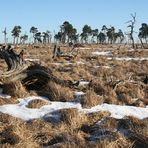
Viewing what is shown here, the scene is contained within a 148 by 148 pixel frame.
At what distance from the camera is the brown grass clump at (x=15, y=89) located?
11812 mm

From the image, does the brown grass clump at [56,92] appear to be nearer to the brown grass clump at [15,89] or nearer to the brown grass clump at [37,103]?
the brown grass clump at [15,89]

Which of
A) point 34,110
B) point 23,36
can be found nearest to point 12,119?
point 34,110

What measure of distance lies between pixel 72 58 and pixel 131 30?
36096 millimetres

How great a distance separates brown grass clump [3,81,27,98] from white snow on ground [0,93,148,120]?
1.60 feet

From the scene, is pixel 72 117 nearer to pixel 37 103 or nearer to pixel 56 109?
pixel 56 109

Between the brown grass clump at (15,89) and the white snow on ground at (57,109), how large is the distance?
488 millimetres

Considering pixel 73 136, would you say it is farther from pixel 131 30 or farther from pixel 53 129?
pixel 131 30

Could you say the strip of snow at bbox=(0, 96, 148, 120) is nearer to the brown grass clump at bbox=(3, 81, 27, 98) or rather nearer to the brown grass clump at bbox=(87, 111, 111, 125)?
the brown grass clump at bbox=(87, 111, 111, 125)

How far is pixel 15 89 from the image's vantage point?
12.0m

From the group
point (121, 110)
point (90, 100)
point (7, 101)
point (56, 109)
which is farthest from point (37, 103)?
point (121, 110)

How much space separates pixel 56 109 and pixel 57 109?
3 cm

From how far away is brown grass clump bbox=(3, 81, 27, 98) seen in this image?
11.8 m

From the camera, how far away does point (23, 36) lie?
443 ft

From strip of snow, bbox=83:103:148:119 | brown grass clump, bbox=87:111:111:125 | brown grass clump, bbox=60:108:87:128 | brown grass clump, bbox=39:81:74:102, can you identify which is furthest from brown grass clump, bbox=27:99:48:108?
brown grass clump, bbox=87:111:111:125
